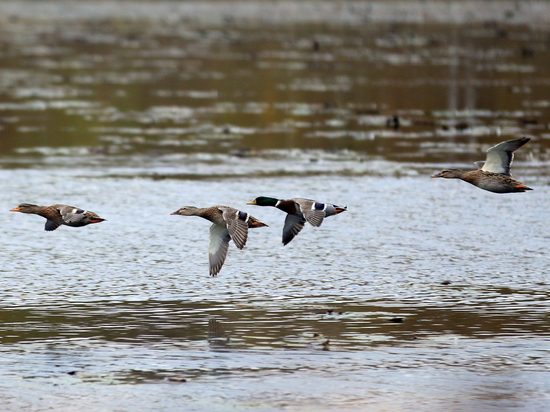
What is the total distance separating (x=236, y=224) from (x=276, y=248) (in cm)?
356

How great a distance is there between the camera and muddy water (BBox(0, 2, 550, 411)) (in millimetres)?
15328

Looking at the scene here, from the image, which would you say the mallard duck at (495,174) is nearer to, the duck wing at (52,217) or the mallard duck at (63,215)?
the mallard duck at (63,215)

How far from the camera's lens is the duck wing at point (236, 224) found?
1859cm

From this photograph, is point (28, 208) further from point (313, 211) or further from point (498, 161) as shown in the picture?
point (498, 161)

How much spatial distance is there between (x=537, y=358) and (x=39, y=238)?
9898 mm

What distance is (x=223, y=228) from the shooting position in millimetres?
19469

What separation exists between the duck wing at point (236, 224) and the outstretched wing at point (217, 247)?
253mm

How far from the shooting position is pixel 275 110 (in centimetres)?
4134

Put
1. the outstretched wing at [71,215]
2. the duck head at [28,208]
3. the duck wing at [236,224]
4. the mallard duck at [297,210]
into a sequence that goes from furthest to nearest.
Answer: the duck head at [28,208], the outstretched wing at [71,215], the mallard duck at [297,210], the duck wing at [236,224]

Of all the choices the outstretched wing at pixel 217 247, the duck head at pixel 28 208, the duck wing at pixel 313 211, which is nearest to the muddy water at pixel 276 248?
the outstretched wing at pixel 217 247

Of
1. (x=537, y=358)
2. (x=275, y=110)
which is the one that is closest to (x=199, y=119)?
(x=275, y=110)

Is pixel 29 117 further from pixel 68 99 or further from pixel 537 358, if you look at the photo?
pixel 537 358

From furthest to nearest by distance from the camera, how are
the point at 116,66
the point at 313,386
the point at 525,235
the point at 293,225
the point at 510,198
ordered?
the point at 116,66 < the point at 510,198 < the point at 525,235 < the point at 293,225 < the point at 313,386

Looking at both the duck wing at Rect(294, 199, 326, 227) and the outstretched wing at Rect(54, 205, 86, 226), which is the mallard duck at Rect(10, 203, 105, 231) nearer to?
the outstretched wing at Rect(54, 205, 86, 226)
